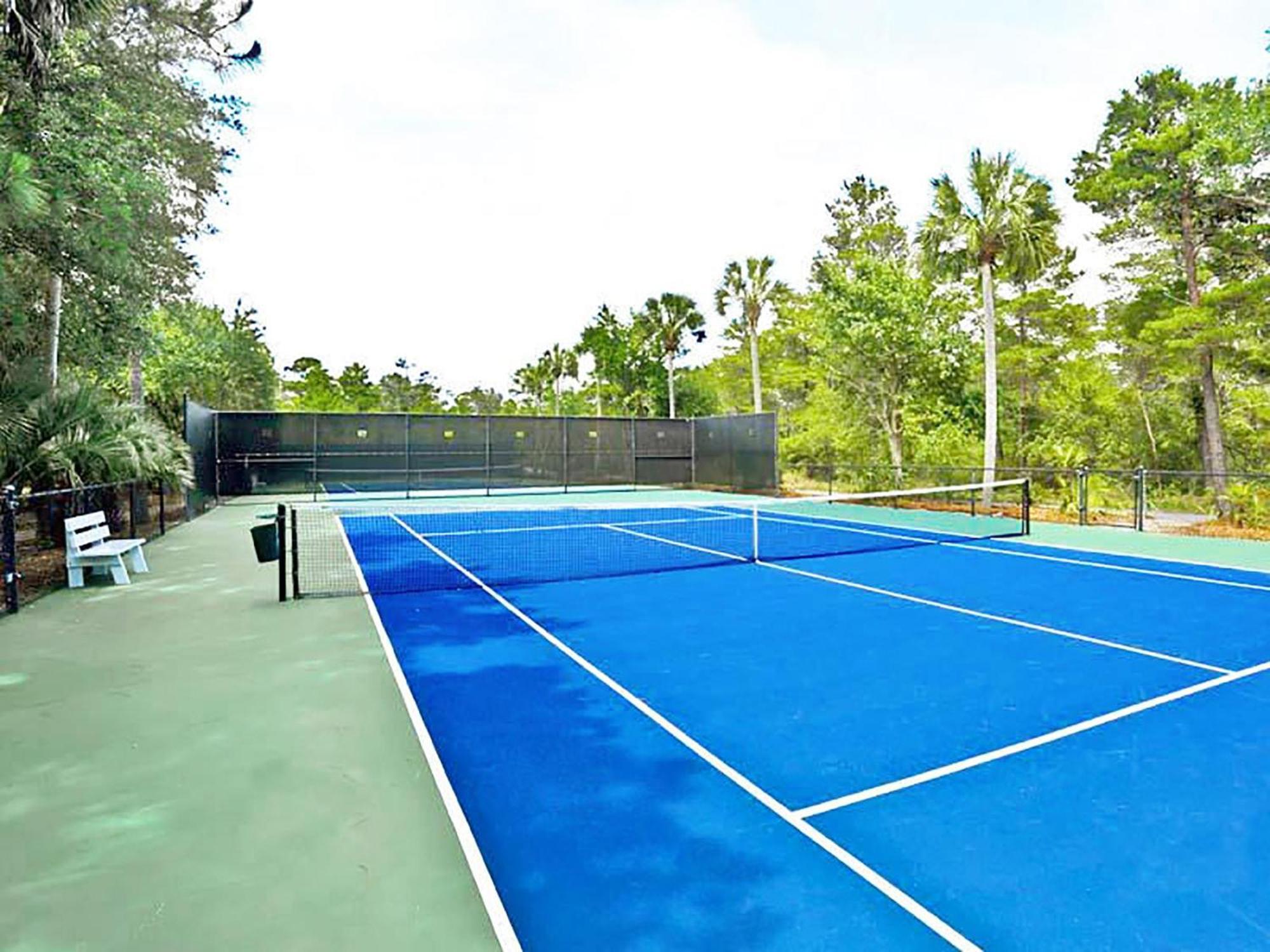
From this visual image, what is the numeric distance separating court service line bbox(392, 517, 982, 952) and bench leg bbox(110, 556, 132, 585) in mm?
5464

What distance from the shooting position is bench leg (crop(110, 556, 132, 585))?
8.21m

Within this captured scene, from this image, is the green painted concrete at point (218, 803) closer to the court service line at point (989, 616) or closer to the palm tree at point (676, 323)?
the court service line at point (989, 616)

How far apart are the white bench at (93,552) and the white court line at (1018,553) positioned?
10736 millimetres

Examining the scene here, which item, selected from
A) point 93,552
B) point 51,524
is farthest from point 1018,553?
point 51,524

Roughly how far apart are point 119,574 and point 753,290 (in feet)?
84.1

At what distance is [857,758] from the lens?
354 cm

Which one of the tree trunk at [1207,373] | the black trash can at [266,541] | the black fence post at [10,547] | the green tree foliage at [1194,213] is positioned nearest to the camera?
the black fence post at [10,547]

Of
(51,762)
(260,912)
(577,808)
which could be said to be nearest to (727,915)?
(577,808)

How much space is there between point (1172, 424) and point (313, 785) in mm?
27861

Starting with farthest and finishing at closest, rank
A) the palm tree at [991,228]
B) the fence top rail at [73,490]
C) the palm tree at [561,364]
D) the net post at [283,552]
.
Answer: the palm tree at [561,364] → the palm tree at [991,228] → the net post at [283,552] → the fence top rail at [73,490]

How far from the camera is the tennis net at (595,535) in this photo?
9.01 metres

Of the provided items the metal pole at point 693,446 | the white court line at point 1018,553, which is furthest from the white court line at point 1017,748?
the metal pole at point 693,446

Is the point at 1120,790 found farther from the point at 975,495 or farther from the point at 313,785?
the point at 975,495

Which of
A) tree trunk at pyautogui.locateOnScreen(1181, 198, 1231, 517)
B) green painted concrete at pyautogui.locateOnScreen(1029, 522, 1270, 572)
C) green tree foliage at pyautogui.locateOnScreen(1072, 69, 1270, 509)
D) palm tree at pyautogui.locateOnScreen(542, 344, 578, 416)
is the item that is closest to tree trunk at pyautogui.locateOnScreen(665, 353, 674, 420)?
palm tree at pyautogui.locateOnScreen(542, 344, 578, 416)
